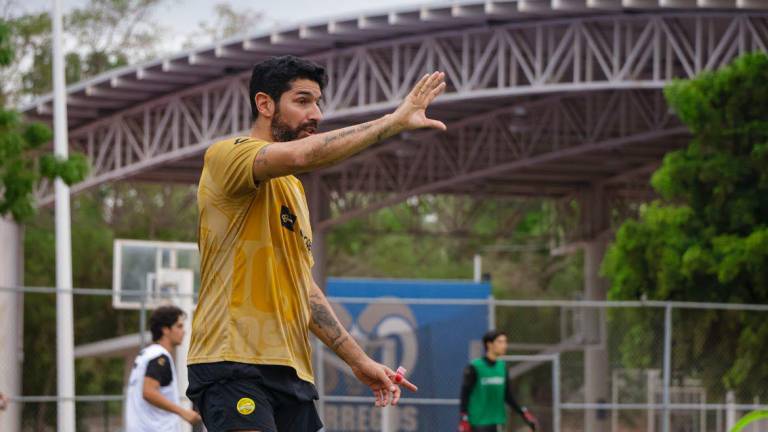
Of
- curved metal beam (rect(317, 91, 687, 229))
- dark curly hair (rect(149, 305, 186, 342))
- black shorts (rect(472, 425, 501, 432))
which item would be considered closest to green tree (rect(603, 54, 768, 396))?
black shorts (rect(472, 425, 501, 432))

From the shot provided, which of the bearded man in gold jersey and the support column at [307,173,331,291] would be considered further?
the support column at [307,173,331,291]

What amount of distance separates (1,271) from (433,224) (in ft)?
123

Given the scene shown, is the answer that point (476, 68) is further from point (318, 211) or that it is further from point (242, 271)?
point (242, 271)

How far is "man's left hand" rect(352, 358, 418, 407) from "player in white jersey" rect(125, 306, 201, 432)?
17.2ft

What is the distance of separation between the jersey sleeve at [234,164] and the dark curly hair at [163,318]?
5.85 metres

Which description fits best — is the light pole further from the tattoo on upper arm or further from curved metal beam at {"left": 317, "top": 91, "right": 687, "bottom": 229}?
curved metal beam at {"left": 317, "top": 91, "right": 687, "bottom": 229}

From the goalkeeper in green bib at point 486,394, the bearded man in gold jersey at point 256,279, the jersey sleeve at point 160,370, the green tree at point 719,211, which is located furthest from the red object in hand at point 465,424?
the bearded man in gold jersey at point 256,279

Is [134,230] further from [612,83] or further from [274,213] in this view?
[274,213]

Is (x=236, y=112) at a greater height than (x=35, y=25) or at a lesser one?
lesser

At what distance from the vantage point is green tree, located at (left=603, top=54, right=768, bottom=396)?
82.7ft

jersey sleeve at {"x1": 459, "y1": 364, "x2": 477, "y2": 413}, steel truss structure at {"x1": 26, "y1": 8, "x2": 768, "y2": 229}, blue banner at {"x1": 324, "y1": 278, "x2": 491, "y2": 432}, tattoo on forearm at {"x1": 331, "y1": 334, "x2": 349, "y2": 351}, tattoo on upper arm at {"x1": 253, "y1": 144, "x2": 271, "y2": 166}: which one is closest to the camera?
tattoo on upper arm at {"x1": 253, "y1": 144, "x2": 271, "y2": 166}

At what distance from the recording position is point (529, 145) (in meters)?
43.7

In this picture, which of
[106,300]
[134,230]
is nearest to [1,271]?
[106,300]

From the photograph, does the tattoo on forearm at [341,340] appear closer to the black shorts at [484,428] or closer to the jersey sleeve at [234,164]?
the jersey sleeve at [234,164]
